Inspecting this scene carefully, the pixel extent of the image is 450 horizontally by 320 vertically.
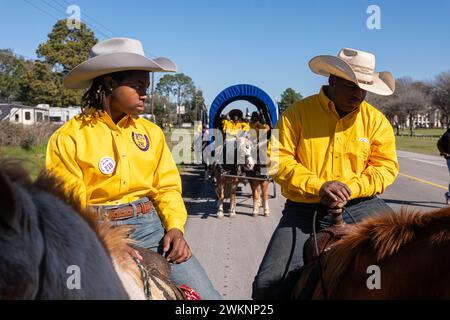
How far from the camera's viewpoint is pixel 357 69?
11.4 ft

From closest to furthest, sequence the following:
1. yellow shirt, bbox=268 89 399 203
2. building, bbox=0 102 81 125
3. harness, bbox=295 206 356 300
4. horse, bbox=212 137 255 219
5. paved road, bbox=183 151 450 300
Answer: harness, bbox=295 206 356 300 → yellow shirt, bbox=268 89 399 203 → paved road, bbox=183 151 450 300 → horse, bbox=212 137 255 219 → building, bbox=0 102 81 125

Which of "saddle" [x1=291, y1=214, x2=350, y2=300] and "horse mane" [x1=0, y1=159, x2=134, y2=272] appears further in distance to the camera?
"saddle" [x1=291, y1=214, x2=350, y2=300]

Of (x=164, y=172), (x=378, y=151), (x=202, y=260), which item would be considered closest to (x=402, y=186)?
(x=202, y=260)

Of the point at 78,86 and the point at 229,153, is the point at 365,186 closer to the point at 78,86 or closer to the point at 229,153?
the point at 78,86

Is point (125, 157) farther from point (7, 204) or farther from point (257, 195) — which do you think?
point (257, 195)

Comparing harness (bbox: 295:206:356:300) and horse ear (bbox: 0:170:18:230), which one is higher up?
horse ear (bbox: 0:170:18:230)

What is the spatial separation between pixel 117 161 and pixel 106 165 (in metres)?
0.08

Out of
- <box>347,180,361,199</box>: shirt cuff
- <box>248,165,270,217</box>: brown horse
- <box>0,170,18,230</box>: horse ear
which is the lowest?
<box>248,165,270,217</box>: brown horse

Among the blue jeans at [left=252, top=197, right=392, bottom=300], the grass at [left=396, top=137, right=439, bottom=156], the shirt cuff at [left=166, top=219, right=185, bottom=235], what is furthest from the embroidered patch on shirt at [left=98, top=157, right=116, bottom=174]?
the grass at [left=396, top=137, right=439, bottom=156]

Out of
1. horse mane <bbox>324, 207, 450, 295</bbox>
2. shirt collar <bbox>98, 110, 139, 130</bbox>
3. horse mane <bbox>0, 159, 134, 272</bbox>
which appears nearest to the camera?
horse mane <bbox>0, 159, 134, 272</bbox>

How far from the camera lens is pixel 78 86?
322cm

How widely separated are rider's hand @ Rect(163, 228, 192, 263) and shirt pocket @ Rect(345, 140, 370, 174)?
1.40 metres

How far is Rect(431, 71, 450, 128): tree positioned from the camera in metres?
61.4

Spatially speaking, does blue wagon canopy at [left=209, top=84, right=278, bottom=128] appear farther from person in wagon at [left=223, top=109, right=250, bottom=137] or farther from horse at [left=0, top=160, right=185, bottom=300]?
horse at [left=0, top=160, right=185, bottom=300]
